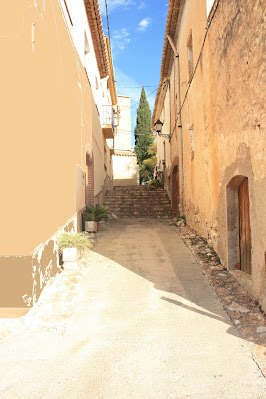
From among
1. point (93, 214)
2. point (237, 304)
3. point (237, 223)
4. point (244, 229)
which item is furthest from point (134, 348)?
point (93, 214)

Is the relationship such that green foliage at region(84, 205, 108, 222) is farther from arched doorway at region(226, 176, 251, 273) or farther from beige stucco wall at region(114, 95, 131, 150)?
beige stucco wall at region(114, 95, 131, 150)

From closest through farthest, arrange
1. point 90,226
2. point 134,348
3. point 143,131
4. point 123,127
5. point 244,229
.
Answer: point 134,348
point 244,229
point 90,226
point 143,131
point 123,127

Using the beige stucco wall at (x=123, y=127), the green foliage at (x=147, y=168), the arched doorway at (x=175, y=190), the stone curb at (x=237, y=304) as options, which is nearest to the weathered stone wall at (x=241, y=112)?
the stone curb at (x=237, y=304)

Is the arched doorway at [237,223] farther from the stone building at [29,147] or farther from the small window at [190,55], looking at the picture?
the small window at [190,55]

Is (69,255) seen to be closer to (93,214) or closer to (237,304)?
(237,304)

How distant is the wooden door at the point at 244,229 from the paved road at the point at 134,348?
78 centimetres

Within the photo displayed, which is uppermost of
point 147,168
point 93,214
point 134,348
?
point 147,168

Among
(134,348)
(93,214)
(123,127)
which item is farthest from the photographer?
(123,127)

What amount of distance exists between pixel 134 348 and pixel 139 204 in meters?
10.7

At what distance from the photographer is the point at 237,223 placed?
4723 millimetres

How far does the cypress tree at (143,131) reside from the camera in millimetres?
27828

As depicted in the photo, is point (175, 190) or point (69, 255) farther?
point (175, 190)

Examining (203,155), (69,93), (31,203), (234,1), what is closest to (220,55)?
(234,1)

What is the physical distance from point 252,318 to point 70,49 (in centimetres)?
656
